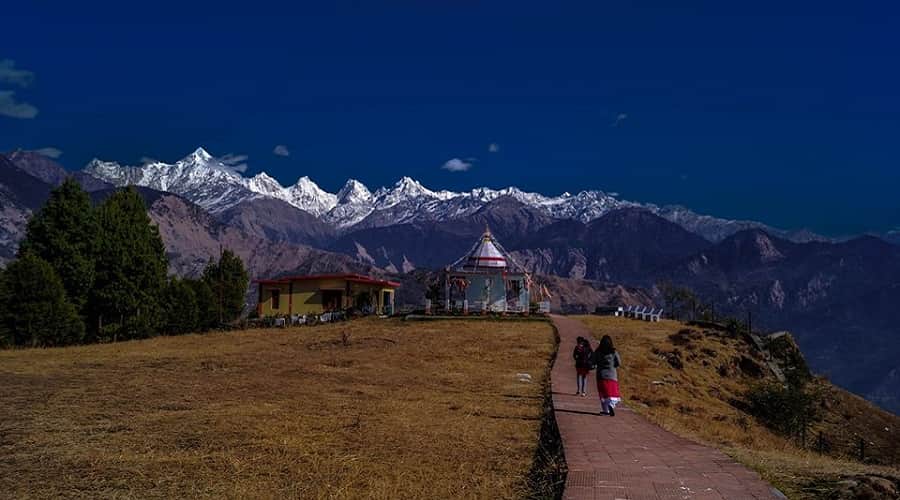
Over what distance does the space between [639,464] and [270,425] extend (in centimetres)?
796

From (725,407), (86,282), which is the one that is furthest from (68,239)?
(725,407)

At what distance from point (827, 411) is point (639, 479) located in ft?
137

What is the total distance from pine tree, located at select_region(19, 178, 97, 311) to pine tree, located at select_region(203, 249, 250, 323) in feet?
69.2

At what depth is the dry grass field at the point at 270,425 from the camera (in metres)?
11.0

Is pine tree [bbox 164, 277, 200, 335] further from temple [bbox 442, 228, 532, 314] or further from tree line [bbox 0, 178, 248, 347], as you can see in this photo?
temple [bbox 442, 228, 532, 314]

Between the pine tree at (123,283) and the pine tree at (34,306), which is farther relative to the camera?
the pine tree at (123,283)

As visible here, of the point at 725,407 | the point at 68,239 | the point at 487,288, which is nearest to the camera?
the point at 725,407

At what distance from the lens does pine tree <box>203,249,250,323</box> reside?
7025 centimetres

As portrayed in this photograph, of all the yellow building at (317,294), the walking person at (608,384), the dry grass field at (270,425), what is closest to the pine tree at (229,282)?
the yellow building at (317,294)

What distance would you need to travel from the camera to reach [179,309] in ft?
174

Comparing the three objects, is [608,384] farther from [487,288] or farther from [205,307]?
[205,307]

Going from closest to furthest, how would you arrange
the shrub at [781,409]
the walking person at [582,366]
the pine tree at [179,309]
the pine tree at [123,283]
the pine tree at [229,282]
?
the walking person at [582,366]
the shrub at [781,409]
the pine tree at [123,283]
the pine tree at [179,309]
the pine tree at [229,282]

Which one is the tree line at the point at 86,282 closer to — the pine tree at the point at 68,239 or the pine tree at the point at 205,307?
the pine tree at the point at 68,239

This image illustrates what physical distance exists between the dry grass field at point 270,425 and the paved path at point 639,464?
941 millimetres
